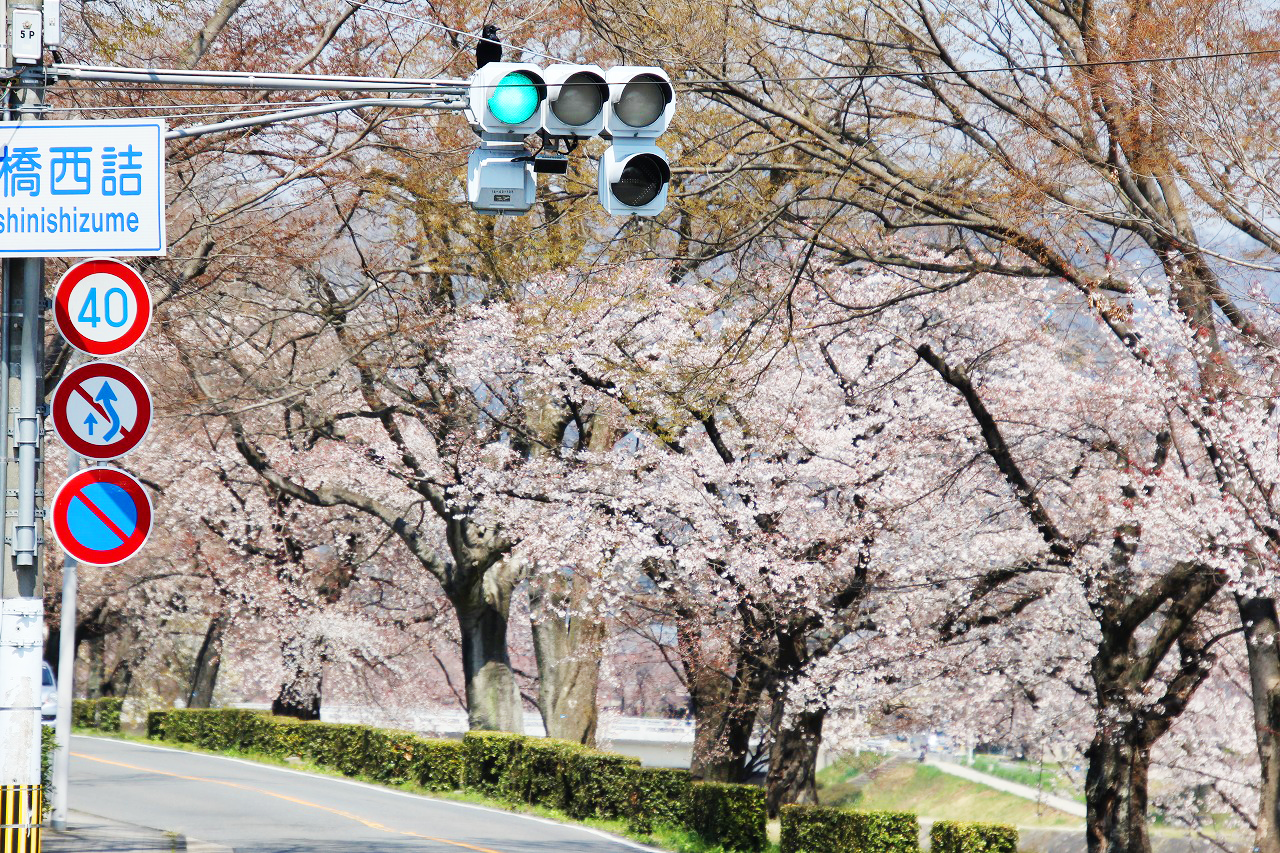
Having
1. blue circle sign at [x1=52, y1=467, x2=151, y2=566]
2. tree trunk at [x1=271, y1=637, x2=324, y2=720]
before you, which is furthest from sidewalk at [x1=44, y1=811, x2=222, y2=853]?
tree trunk at [x1=271, y1=637, x2=324, y2=720]

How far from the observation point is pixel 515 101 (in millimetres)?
6844

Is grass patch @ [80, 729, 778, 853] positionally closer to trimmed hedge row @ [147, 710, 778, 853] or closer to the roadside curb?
trimmed hedge row @ [147, 710, 778, 853]

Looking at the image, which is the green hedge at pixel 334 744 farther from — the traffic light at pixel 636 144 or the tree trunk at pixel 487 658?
the traffic light at pixel 636 144

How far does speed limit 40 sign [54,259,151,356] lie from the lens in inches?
283

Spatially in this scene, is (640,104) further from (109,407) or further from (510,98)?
(109,407)

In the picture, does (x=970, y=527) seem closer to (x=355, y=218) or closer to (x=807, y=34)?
(x=807, y=34)

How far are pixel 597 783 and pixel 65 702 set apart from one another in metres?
7.74

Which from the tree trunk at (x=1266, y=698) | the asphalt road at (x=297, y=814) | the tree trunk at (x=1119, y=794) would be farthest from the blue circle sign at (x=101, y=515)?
the tree trunk at (x=1119, y=794)

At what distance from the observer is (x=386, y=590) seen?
36.3 metres

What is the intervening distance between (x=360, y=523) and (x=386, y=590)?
15.9ft

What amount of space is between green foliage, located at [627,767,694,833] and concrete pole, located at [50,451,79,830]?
7458 millimetres

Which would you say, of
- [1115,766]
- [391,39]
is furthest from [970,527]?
[391,39]

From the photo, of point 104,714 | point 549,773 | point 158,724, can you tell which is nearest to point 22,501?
point 549,773

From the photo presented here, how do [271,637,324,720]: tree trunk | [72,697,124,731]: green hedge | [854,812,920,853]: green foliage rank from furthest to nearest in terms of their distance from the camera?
1. [72,697,124,731]: green hedge
2. [271,637,324,720]: tree trunk
3. [854,812,920,853]: green foliage
